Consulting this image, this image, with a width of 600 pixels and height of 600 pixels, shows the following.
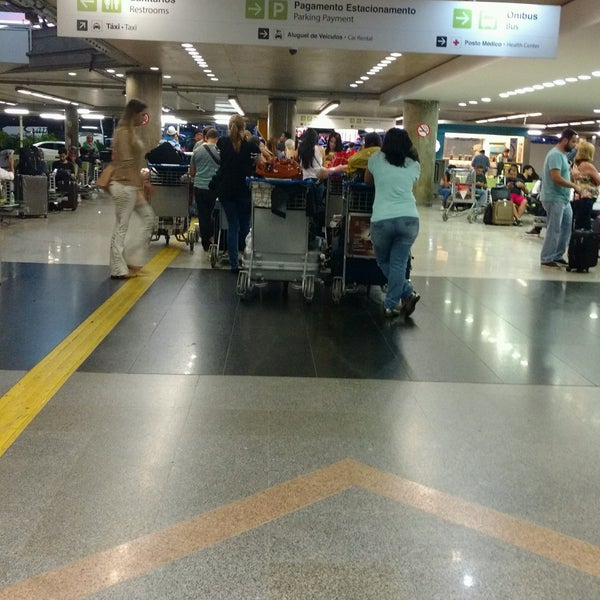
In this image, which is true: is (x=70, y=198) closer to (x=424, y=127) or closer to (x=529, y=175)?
(x=424, y=127)

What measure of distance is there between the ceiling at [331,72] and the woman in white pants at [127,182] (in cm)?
231

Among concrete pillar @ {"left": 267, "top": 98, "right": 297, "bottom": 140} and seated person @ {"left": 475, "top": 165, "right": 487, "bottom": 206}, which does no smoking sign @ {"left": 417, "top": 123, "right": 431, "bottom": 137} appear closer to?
seated person @ {"left": 475, "top": 165, "right": 487, "bottom": 206}

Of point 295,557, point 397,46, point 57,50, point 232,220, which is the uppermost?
point 57,50

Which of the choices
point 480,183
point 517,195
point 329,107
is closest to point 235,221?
point 517,195

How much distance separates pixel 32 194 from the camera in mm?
14625

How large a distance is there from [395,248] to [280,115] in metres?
22.0

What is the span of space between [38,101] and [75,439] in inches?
1542

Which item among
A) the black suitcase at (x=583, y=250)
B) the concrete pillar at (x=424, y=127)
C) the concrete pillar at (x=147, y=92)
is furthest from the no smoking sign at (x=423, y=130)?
the black suitcase at (x=583, y=250)

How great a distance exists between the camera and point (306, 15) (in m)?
9.13

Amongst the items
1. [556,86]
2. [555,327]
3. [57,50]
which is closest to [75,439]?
[555,327]

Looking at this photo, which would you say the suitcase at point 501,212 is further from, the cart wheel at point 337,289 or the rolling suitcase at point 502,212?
the cart wheel at point 337,289

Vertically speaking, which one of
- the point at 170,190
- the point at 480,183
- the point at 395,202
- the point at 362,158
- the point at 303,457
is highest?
the point at 362,158

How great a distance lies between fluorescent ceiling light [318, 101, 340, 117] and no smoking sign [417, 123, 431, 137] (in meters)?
5.05

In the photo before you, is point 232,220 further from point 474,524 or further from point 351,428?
point 474,524
